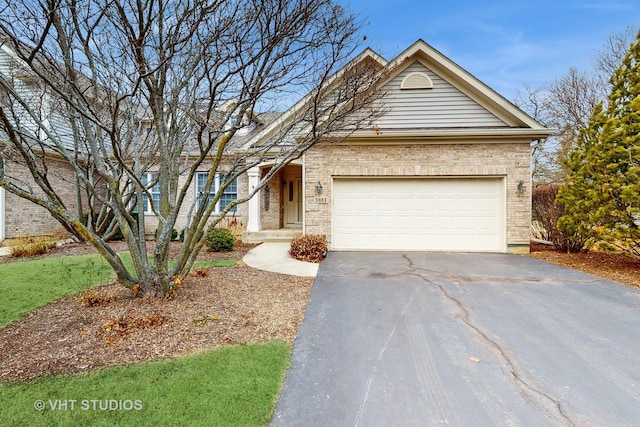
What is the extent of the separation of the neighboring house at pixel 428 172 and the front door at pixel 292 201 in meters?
4.94

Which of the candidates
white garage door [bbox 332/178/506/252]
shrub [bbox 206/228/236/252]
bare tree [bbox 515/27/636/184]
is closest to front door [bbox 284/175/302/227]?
shrub [bbox 206/228/236/252]

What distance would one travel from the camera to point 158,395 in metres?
2.58

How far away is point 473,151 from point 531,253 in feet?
11.5

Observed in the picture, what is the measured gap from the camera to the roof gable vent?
391 inches

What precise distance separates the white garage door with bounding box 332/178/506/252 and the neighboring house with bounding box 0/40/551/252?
3cm

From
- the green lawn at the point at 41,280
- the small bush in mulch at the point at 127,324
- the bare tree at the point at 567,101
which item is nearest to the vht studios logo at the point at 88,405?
the small bush in mulch at the point at 127,324

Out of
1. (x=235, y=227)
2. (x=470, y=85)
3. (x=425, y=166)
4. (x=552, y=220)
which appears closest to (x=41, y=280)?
(x=235, y=227)

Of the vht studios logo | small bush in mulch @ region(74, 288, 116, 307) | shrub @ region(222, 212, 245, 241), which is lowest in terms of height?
the vht studios logo

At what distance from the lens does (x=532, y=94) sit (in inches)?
820

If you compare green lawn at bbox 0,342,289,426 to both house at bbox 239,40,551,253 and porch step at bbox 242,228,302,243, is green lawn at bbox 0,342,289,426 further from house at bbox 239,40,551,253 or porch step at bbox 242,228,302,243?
porch step at bbox 242,228,302,243

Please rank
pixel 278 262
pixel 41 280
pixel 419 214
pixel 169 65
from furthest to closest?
pixel 419 214, pixel 278 262, pixel 41 280, pixel 169 65

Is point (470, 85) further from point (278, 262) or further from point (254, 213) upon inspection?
point (254, 213)

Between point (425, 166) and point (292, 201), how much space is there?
23.1 ft

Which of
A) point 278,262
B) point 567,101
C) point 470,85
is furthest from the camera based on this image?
point 567,101
